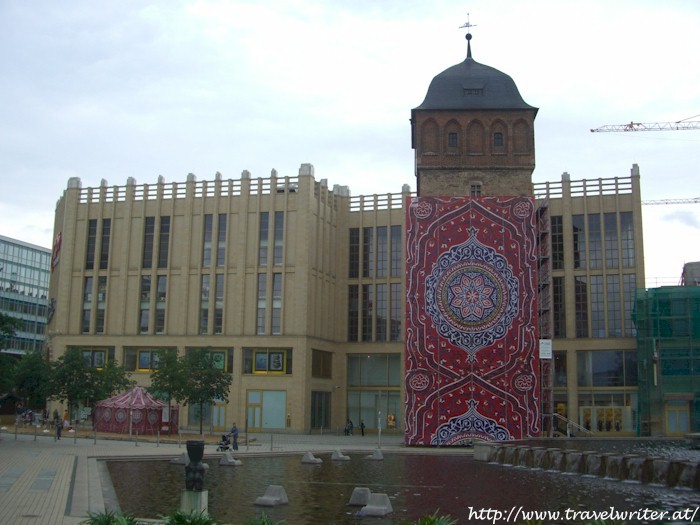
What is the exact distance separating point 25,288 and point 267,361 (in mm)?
65520

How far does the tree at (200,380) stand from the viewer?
50.6 metres

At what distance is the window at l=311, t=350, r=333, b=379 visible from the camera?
205ft

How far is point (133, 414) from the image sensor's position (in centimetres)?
4978

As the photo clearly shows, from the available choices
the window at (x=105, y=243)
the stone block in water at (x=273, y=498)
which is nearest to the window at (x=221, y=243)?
the window at (x=105, y=243)

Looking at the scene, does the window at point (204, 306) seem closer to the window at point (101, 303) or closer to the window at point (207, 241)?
the window at point (207, 241)

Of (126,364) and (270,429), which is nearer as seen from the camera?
(270,429)

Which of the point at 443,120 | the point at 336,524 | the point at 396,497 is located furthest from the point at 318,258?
the point at 336,524

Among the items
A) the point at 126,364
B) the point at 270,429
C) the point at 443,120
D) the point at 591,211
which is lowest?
the point at 270,429

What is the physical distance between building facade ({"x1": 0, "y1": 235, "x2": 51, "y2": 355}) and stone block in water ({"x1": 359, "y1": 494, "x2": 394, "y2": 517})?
98554 millimetres

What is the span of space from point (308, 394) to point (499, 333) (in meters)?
20.9

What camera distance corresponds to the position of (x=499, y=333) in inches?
1753

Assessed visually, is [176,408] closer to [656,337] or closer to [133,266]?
[133,266]

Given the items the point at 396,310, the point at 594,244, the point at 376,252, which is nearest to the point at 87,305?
the point at 376,252

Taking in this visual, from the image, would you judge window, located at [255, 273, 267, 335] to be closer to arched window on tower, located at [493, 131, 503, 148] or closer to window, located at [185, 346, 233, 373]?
window, located at [185, 346, 233, 373]
